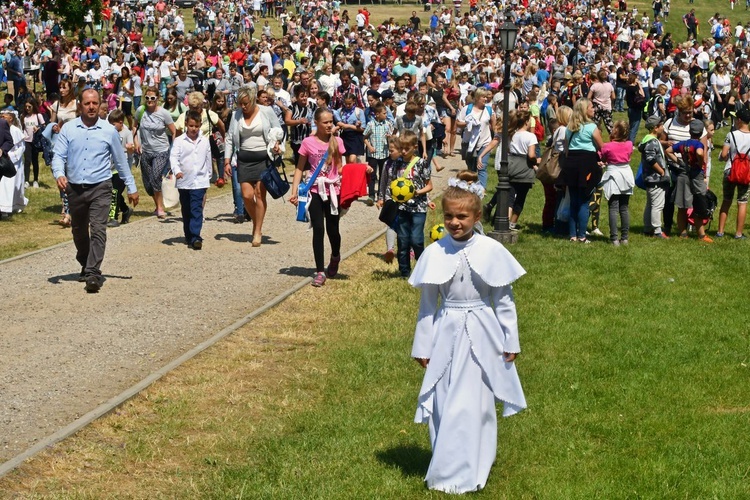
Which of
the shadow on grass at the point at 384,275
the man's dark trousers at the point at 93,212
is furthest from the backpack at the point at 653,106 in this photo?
the man's dark trousers at the point at 93,212

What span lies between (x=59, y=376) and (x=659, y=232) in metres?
10.0

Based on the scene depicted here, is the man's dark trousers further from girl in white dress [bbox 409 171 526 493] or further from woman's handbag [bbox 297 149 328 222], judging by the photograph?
girl in white dress [bbox 409 171 526 493]

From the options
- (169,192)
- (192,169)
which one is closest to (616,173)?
(192,169)

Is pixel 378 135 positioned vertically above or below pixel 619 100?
above

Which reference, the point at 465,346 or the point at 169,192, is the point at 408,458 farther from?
the point at 169,192

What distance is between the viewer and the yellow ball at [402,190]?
42.0ft

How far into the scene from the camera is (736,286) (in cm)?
1356

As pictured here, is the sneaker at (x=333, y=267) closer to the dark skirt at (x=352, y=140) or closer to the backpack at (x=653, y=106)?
the dark skirt at (x=352, y=140)

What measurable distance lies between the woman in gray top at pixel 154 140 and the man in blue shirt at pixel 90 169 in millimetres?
4879

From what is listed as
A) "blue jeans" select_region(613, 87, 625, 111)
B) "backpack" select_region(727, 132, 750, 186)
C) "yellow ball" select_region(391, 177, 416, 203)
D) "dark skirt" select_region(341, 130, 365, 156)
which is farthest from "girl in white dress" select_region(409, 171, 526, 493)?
"blue jeans" select_region(613, 87, 625, 111)

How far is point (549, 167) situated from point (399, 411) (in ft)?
26.5

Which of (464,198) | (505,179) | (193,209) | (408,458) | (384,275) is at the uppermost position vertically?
(464,198)

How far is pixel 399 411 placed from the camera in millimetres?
8711

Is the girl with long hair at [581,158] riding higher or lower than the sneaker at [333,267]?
higher
